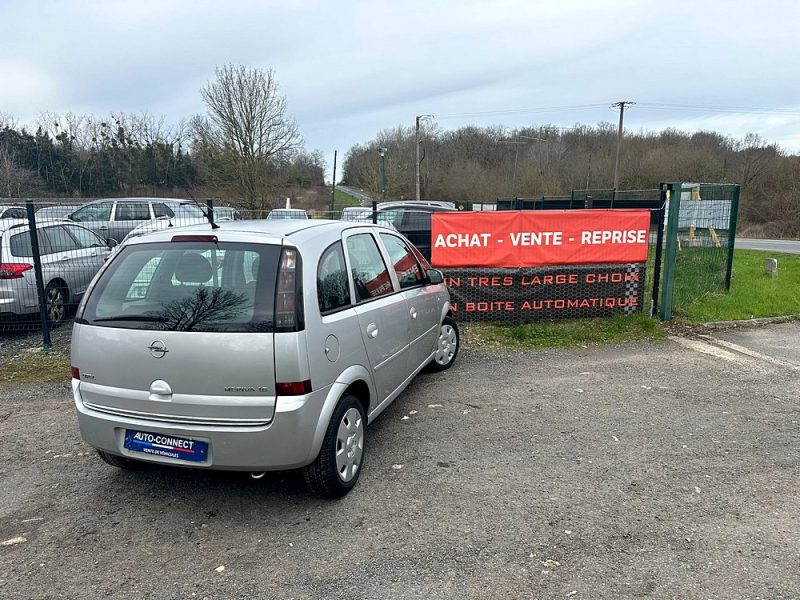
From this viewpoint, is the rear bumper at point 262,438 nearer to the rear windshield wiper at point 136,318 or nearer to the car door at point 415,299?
the rear windshield wiper at point 136,318

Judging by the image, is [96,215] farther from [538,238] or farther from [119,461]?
[119,461]

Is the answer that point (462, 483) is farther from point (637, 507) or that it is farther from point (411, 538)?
point (637, 507)

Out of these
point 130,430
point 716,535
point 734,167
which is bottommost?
point 716,535

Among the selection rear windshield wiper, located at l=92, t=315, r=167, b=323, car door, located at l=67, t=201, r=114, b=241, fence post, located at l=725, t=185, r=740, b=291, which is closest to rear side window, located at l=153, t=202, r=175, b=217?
car door, located at l=67, t=201, r=114, b=241

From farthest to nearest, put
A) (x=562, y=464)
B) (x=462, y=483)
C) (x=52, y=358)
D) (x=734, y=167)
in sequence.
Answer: (x=734, y=167) < (x=52, y=358) < (x=562, y=464) < (x=462, y=483)

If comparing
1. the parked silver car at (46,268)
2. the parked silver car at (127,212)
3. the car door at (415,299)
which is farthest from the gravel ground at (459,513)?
the parked silver car at (127,212)

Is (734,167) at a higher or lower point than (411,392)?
higher

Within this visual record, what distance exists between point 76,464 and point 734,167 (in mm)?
62829

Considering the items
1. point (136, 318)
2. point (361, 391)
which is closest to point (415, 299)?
point (361, 391)

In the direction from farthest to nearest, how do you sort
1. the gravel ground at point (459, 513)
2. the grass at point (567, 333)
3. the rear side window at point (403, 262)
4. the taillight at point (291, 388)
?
the grass at point (567, 333), the rear side window at point (403, 262), the taillight at point (291, 388), the gravel ground at point (459, 513)

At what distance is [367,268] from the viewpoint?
13.4ft

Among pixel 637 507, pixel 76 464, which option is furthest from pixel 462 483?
pixel 76 464

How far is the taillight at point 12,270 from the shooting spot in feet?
24.0

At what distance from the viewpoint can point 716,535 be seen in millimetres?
3068
